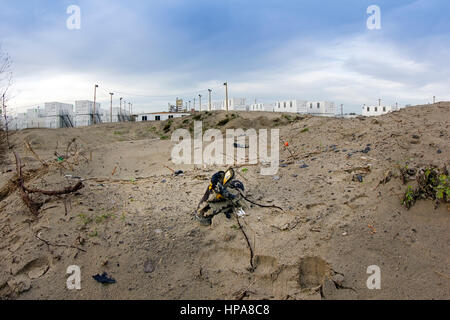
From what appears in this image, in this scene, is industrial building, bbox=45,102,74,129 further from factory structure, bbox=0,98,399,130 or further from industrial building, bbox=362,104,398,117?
industrial building, bbox=362,104,398,117

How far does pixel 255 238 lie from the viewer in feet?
9.09

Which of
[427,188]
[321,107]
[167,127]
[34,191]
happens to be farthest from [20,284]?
[321,107]

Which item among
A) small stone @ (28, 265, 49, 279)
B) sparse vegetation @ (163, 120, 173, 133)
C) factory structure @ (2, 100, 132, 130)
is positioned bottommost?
small stone @ (28, 265, 49, 279)

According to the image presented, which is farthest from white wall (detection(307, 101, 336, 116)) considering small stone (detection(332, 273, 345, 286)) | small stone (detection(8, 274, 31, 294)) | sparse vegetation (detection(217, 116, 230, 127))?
small stone (detection(8, 274, 31, 294))

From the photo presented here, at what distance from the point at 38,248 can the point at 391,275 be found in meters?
3.13

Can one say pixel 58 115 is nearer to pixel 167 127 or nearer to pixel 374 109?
pixel 167 127

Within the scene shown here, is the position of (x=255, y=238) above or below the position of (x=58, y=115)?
below

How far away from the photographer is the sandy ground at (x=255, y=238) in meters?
2.32

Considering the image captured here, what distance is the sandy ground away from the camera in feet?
7.62

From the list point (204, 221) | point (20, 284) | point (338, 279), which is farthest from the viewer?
point (204, 221)

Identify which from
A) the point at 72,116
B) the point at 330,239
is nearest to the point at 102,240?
the point at 330,239

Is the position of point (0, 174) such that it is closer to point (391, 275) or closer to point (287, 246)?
point (287, 246)

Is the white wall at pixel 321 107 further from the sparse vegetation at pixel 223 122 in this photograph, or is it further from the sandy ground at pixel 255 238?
the sandy ground at pixel 255 238

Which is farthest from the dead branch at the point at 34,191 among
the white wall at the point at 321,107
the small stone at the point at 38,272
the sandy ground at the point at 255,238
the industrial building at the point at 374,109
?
the industrial building at the point at 374,109
